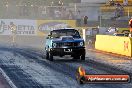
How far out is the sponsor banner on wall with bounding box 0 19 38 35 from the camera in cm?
4525

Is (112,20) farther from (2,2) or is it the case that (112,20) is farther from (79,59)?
(79,59)

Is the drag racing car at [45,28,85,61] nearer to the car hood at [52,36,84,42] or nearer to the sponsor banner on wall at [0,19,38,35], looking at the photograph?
the car hood at [52,36,84,42]

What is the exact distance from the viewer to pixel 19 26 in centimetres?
4562

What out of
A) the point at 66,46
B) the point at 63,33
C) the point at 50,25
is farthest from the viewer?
the point at 50,25

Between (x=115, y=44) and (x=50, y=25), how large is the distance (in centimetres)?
1790

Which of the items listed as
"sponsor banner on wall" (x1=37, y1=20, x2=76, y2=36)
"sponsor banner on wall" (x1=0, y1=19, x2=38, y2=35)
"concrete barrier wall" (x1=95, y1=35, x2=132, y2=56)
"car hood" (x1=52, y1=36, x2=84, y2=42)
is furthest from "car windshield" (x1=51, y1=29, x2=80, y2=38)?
"sponsor banner on wall" (x1=37, y1=20, x2=76, y2=36)

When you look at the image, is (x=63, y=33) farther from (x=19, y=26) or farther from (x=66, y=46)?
(x=19, y=26)

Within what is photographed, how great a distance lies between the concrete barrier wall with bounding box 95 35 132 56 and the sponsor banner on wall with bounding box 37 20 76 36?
472 inches

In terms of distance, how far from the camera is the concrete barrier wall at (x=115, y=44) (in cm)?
2655

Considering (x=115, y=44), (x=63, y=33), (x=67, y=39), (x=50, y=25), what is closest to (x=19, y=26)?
(x=50, y=25)

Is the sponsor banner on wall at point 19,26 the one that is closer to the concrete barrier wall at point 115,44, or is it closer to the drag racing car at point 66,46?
the concrete barrier wall at point 115,44

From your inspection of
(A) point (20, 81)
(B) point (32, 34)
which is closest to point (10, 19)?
(B) point (32, 34)

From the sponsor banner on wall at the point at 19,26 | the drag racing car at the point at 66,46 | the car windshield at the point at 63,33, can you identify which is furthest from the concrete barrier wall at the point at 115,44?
the sponsor banner on wall at the point at 19,26

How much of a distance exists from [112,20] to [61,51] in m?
27.9
